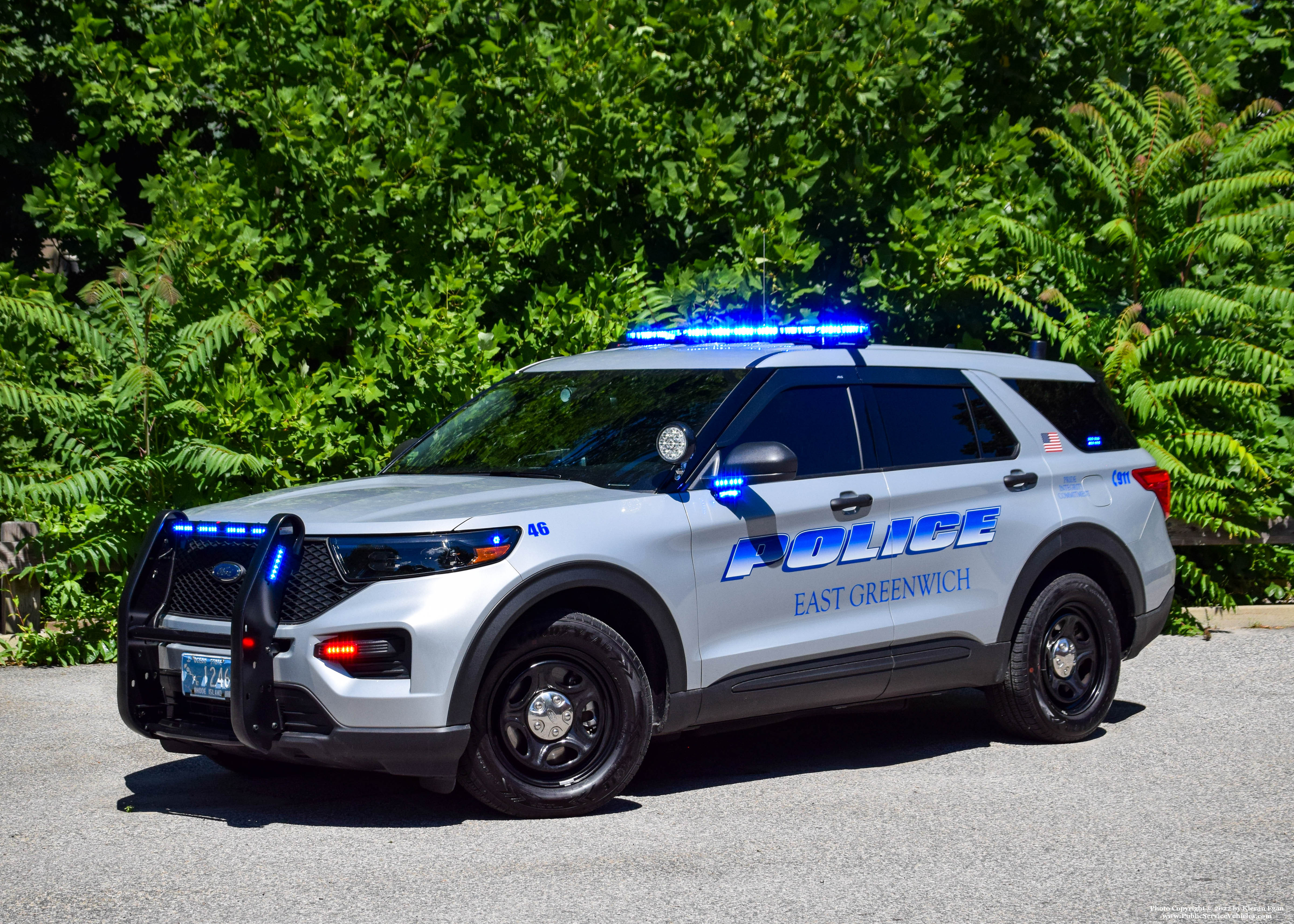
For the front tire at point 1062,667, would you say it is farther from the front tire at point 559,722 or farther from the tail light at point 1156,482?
the front tire at point 559,722

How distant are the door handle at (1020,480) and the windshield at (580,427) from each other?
5.09ft

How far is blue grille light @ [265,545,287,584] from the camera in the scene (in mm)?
Result: 5289

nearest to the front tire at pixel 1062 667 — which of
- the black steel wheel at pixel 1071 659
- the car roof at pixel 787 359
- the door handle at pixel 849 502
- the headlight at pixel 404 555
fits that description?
the black steel wheel at pixel 1071 659

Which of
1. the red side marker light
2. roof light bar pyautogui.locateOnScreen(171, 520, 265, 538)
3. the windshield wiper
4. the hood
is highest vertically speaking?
the windshield wiper

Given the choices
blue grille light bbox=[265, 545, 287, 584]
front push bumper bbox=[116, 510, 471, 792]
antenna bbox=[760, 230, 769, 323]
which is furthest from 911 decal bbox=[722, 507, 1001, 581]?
antenna bbox=[760, 230, 769, 323]

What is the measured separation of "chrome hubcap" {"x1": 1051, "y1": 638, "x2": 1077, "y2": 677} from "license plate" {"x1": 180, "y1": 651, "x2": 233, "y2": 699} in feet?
13.3

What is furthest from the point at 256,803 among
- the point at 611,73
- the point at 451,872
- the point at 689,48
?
the point at 689,48

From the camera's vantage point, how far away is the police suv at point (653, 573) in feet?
17.3

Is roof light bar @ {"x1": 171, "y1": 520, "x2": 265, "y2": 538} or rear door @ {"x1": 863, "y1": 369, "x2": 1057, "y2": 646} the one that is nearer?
roof light bar @ {"x1": 171, "y1": 520, "x2": 265, "y2": 538}

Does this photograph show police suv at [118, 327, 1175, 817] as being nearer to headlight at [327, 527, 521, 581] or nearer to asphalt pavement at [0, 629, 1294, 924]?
headlight at [327, 527, 521, 581]

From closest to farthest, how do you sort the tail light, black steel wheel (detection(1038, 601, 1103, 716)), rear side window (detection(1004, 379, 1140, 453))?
1. black steel wheel (detection(1038, 601, 1103, 716))
2. rear side window (detection(1004, 379, 1140, 453))
3. the tail light

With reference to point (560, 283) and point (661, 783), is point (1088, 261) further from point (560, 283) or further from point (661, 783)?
point (661, 783)

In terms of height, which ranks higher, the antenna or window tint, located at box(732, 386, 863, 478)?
the antenna

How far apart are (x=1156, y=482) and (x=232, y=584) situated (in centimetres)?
493
